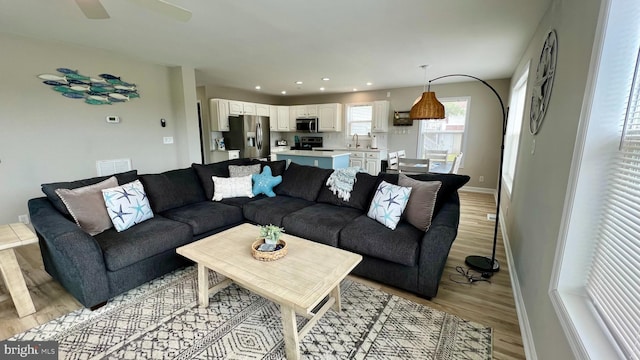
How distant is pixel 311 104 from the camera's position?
8.03 meters

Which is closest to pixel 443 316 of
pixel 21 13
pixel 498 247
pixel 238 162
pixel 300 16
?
pixel 498 247

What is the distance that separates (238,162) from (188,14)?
6.85ft

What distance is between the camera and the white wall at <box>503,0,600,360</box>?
4.23 feet

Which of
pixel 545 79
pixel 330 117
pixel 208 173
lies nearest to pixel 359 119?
pixel 330 117

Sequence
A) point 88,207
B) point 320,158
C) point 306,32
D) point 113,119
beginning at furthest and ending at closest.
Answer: point 320,158
point 113,119
point 306,32
point 88,207

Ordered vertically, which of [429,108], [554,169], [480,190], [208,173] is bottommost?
[480,190]

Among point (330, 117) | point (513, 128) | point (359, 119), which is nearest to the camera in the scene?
point (513, 128)

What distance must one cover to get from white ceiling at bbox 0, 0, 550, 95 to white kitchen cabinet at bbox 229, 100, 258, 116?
1812 mm

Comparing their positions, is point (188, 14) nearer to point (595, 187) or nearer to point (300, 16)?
point (300, 16)

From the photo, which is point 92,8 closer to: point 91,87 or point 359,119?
point 91,87

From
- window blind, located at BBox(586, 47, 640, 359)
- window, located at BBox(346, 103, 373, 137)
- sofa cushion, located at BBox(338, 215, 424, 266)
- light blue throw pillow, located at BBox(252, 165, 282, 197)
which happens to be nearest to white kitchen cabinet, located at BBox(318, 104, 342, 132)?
window, located at BBox(346, 103, 373, 137)

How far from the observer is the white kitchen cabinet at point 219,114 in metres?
6.18

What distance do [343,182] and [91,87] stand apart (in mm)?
3777

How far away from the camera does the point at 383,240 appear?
224cm
